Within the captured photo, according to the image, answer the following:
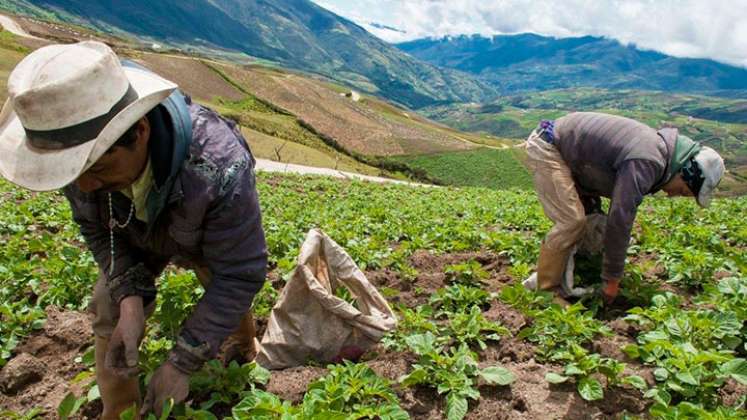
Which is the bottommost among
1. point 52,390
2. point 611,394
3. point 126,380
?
point 52,390

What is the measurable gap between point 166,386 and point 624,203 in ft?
12.4

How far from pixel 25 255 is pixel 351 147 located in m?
68.1

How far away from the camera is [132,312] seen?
3.09 metres

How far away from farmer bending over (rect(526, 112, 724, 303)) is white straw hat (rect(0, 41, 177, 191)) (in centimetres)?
390

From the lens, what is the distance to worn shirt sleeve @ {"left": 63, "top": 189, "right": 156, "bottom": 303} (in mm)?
3158

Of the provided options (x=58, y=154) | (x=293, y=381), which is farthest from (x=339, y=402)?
(x=58, y=154)

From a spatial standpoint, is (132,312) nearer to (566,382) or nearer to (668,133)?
(566,382)

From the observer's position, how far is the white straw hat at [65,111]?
6.84 feet

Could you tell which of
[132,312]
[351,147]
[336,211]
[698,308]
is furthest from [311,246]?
[351,147]

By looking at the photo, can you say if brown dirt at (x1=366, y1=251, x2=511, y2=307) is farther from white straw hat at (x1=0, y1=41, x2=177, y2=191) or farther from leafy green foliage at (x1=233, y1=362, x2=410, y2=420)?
white straw hat at (x1=0, y1=41, x2=177, y2=191)

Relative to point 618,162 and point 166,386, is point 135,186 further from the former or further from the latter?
point 618,162

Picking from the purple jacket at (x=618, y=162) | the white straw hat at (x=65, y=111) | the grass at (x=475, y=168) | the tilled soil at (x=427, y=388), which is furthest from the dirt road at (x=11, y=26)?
the white straw hat at (x=65, y=111)

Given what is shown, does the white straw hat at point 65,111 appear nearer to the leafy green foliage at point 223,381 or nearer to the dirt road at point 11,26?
the leafy green foliage at point 223,381

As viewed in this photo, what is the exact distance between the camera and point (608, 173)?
4.99 meters
